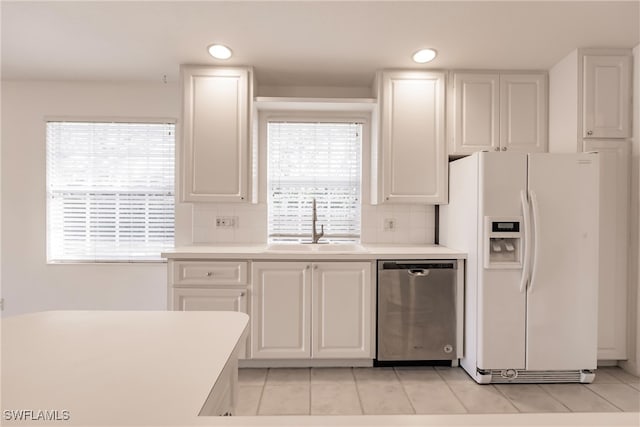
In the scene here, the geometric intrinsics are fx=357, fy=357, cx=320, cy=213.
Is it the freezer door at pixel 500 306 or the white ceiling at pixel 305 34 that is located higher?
the white ceiling at pixel 305 34

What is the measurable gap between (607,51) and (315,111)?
224 cm

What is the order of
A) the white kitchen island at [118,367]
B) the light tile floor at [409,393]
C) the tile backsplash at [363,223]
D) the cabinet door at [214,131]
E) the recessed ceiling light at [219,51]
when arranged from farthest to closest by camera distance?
the tile backsplash at [363,223] → the cabinet door at [214,131] → the recessed ceiling light at [219,51] → the light tile floor at [409,393] → the white kitchen island at [118,367]

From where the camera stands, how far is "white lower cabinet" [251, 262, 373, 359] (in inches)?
102

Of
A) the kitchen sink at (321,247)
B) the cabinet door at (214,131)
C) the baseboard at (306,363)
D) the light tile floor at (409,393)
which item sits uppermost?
the cabinet door at (214,131)

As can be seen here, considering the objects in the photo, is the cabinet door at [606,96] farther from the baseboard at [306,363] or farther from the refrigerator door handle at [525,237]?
the baseboard at [306,363]

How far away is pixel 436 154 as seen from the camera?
289cm

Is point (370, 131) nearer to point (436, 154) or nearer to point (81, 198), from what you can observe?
point (436, 154)

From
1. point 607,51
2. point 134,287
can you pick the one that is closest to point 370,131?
point 607,51

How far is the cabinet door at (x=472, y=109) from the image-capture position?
9.53ft

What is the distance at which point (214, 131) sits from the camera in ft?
9.27

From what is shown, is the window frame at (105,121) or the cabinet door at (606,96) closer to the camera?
the cabinet door at (606,96)

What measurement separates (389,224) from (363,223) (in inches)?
9.3

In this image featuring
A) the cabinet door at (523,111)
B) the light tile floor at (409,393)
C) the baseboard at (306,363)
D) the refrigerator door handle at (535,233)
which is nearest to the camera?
the light tile floor at (409,393)

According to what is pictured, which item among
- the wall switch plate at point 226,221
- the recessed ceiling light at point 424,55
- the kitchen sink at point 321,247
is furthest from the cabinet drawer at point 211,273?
the recessed ceiling light at point 424,55
